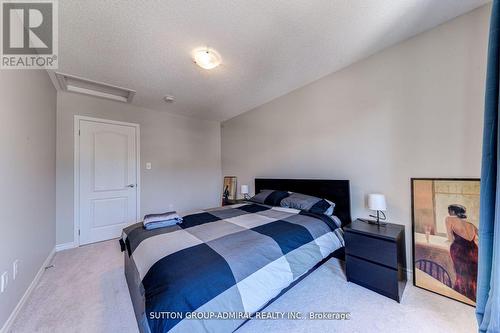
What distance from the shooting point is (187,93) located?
3215 mm

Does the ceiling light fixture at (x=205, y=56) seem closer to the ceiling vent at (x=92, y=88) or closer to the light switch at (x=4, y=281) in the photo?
the ceiling vent at (x=92, y=88)

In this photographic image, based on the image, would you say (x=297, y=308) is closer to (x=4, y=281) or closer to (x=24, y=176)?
(x=4, y=281)

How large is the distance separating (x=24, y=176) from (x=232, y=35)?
241cm

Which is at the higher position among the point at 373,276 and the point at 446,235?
the point at 446,235

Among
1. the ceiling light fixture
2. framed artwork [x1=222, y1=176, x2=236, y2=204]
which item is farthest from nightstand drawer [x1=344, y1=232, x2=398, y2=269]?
framed artwork [x1=222, y1=176, x2=236, y2=204]

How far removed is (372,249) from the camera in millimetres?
1824

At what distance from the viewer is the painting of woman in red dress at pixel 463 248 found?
161 centimetres

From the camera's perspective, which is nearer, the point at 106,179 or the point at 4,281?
the point at 4,281

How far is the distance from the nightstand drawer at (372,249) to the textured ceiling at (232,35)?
2.07 metres

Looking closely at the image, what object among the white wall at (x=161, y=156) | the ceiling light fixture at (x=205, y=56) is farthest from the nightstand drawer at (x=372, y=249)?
the white wall at (x=161, y=156)

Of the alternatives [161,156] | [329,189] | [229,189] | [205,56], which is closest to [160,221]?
[205,56]

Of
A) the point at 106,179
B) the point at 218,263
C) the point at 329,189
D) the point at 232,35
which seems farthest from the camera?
the point at 106,179

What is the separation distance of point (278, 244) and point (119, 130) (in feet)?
11.5

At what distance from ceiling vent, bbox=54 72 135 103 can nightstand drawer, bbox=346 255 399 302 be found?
3.86 metres
